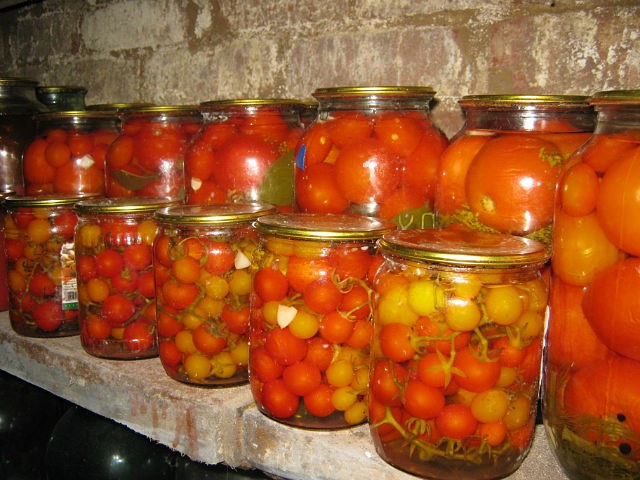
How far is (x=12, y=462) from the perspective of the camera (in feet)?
4.26

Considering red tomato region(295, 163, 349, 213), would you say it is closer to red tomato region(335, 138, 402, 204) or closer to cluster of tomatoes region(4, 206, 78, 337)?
red tomato region(335, 138, 402, 204)

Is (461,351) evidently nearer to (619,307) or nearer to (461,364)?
(461,364)

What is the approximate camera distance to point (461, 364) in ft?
1.96

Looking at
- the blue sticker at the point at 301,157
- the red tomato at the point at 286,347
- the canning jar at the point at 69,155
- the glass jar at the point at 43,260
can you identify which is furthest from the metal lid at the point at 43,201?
the red tomato at the point at 286,347

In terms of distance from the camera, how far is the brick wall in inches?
35.6

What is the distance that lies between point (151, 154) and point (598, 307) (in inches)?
32.0

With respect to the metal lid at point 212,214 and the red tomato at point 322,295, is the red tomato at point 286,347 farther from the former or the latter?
the metal lid at point 212,214

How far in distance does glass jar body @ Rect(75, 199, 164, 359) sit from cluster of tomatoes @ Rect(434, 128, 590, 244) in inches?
20.3

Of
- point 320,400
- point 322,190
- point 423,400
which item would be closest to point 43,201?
point 322,190

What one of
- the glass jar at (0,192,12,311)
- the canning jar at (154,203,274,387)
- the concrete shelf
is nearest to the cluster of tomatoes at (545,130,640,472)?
the concrete shelf

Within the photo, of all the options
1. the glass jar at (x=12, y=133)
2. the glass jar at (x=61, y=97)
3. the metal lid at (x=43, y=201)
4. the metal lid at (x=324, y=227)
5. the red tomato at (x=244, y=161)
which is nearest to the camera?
the metal lid at (x=324, y=227)

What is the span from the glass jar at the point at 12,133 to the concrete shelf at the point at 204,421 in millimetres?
407

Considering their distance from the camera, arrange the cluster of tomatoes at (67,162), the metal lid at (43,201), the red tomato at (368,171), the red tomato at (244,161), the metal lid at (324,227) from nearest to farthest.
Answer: the metal lid at (324,227) < the red tomato at (368,171) < the red tomato at (244,161) < the metal lid at (43,201) < the cluster of tomatoes at (67,162)

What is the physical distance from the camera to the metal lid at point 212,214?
0.83m
